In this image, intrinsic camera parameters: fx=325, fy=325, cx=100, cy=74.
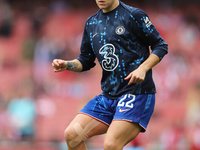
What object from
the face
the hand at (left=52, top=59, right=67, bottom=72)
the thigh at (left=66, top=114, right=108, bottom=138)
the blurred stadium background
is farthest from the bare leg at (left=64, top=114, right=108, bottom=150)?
the blurred stadium background

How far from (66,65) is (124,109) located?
0.84m

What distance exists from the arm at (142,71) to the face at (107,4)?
2.37 ft

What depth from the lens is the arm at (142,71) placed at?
307cm

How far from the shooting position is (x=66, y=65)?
365cm

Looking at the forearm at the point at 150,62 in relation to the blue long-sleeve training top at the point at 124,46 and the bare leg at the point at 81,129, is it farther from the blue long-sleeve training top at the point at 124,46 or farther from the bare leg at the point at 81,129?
the bare leg at the point at 81,129

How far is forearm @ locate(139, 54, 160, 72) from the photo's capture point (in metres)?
3.24

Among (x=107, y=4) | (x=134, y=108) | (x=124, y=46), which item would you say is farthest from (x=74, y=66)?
(x=134, y=108)

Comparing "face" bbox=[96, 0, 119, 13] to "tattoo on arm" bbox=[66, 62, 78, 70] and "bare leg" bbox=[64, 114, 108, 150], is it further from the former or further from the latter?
"bare leg" bbox=[64, 114, 108, 150]

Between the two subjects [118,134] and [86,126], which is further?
[86,126]

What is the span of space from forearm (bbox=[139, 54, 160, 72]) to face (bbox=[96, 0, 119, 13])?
0.72 metres

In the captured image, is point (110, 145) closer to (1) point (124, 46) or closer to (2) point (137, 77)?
(2) point (137, 77)

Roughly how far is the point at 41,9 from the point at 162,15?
14.1ft

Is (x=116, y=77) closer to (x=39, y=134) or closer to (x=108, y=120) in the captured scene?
(x=108, y=120)

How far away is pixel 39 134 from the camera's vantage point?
1012 cm
